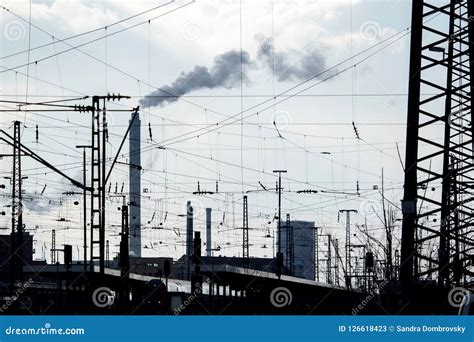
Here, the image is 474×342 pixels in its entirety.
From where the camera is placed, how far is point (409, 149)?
26422 millimetres

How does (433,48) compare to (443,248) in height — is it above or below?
above

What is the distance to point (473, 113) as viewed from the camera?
27344 millimetres

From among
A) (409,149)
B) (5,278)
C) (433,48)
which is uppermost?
(433,48)

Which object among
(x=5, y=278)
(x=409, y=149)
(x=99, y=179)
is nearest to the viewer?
(x=409, y=149)

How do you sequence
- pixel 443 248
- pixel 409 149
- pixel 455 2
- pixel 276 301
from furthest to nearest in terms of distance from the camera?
pixel 276 301 < pixel 443 248 < pixel 455 2 < pixel 409 149

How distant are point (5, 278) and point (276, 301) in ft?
309

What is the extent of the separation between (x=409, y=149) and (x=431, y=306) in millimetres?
5085
